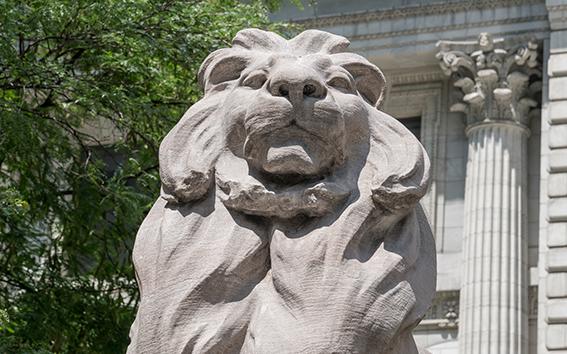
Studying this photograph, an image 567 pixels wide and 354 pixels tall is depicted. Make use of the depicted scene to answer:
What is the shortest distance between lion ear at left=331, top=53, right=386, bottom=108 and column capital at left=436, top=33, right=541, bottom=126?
21724mm

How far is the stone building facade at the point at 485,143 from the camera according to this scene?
27.2 metres

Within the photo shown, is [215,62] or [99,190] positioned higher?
[99,190]

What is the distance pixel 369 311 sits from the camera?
20.9 feet

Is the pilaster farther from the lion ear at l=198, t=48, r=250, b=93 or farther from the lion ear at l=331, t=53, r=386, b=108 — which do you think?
the lion ear at l=198, t=48, r=250, b=93

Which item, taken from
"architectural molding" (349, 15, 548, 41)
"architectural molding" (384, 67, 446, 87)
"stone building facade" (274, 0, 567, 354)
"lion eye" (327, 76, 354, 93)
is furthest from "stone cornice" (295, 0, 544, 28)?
"lion eye" (327, 76, 354, 93)

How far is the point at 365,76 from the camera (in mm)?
7043

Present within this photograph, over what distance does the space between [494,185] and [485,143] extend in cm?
90

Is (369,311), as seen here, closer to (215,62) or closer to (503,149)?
(215,62)

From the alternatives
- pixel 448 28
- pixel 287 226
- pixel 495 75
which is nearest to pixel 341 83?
pixel 287 226

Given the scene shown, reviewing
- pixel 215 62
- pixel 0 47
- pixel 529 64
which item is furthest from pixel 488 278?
pixel 215 62

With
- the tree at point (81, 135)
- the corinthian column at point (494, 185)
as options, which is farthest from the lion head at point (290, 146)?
the corinthian column at point (494, 185)

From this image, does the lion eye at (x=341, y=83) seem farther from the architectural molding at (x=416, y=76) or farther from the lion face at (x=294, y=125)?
the architectural molding at (x=416, y=76)

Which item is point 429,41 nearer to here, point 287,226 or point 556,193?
point 556,193

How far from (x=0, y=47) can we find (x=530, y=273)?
14975 millimetres
